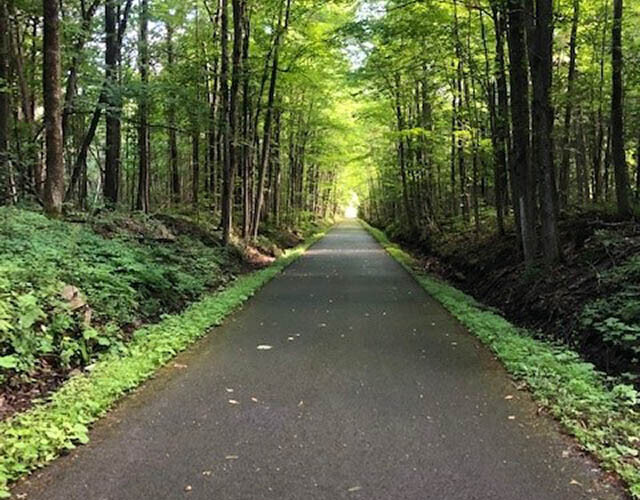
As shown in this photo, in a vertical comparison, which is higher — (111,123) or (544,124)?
(111,123)

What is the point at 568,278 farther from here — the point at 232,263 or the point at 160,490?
the point at 232,263

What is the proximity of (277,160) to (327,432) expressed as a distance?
24.9 meters

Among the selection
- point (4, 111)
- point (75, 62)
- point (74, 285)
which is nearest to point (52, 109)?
point (4, 111)

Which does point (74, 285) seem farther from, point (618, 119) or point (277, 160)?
point (277, 160)

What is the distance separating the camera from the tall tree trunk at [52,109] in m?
10.9

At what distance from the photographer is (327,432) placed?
4.44 metres

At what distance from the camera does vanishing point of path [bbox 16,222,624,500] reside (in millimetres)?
3545

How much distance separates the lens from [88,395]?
4992 mm

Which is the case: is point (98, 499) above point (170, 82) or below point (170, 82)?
below

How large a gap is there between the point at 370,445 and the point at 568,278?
639 cm

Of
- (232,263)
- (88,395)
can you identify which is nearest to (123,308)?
(88,395)

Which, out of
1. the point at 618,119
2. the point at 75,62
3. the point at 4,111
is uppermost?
the point at 75,62

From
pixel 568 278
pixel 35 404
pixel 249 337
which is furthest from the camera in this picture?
pixel 568 278

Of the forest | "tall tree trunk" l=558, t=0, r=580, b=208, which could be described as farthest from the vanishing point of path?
"tall tree trunk" l=558, t=0, r=580, b=208
